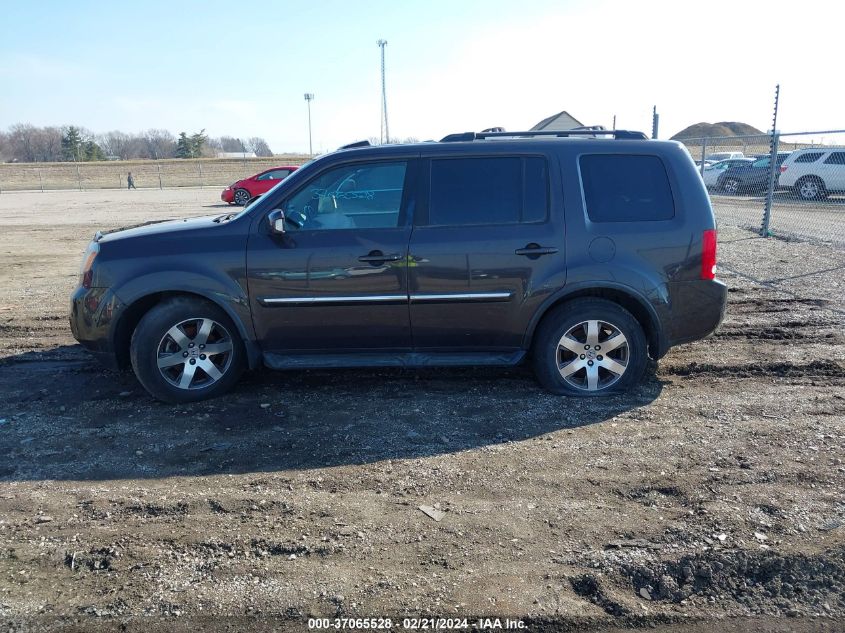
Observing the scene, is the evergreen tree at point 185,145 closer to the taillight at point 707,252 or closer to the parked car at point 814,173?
the parked car at point 814,173

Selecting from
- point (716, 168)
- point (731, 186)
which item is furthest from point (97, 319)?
point (716, 168)

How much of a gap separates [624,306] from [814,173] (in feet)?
60.5

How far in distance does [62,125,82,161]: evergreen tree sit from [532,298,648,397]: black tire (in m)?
103

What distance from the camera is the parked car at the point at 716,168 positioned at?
25.8 m

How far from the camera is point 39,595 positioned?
301cm

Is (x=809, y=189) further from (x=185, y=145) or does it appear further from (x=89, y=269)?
(x=185, y=145)

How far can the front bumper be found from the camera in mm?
5098

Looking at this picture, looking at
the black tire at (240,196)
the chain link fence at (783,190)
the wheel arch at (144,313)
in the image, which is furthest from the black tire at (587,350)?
the black tire at (240,196)

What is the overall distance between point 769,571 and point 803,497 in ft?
2.66

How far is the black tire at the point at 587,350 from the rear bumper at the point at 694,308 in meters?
0.29

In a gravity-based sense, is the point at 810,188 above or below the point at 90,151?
below

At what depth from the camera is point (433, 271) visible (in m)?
5.00

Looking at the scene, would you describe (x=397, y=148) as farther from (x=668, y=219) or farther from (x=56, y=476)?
(x=56, y=476)

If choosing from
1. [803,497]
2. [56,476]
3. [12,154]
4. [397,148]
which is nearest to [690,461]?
[803,497]
